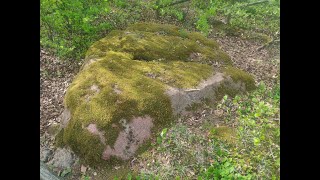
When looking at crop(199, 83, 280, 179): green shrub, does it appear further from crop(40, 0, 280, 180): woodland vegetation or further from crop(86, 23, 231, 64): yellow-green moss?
crop(86, 23, 231, 64): yellow-green moss

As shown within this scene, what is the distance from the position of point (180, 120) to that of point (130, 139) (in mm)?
1059

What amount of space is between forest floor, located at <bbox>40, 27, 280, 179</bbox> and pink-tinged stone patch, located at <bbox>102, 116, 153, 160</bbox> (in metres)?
0.21

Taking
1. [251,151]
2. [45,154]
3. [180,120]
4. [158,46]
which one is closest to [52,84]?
[45,154]

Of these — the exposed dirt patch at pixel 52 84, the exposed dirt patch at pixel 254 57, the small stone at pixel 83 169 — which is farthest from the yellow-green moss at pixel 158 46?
the small stone at pixel 83 169

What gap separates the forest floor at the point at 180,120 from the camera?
482 centimetres

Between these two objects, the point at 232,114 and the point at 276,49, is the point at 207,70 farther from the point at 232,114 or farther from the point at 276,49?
the point at 276,49

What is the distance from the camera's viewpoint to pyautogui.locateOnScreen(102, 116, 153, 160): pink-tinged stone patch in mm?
4797

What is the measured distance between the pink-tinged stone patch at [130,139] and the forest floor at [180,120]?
8.3 inches

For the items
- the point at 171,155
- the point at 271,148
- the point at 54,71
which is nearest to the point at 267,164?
the point at 271,148

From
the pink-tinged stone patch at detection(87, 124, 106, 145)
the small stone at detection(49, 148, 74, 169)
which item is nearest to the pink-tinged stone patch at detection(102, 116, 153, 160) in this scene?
the pink-tinged stone patch at detection(87, 124, 106, 145)

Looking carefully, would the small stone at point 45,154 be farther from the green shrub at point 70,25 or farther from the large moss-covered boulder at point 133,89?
the green shrub at point 70,25

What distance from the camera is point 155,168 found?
462 cm

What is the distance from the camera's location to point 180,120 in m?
5.32

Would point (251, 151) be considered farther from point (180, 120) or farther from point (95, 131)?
point (95, 131)
